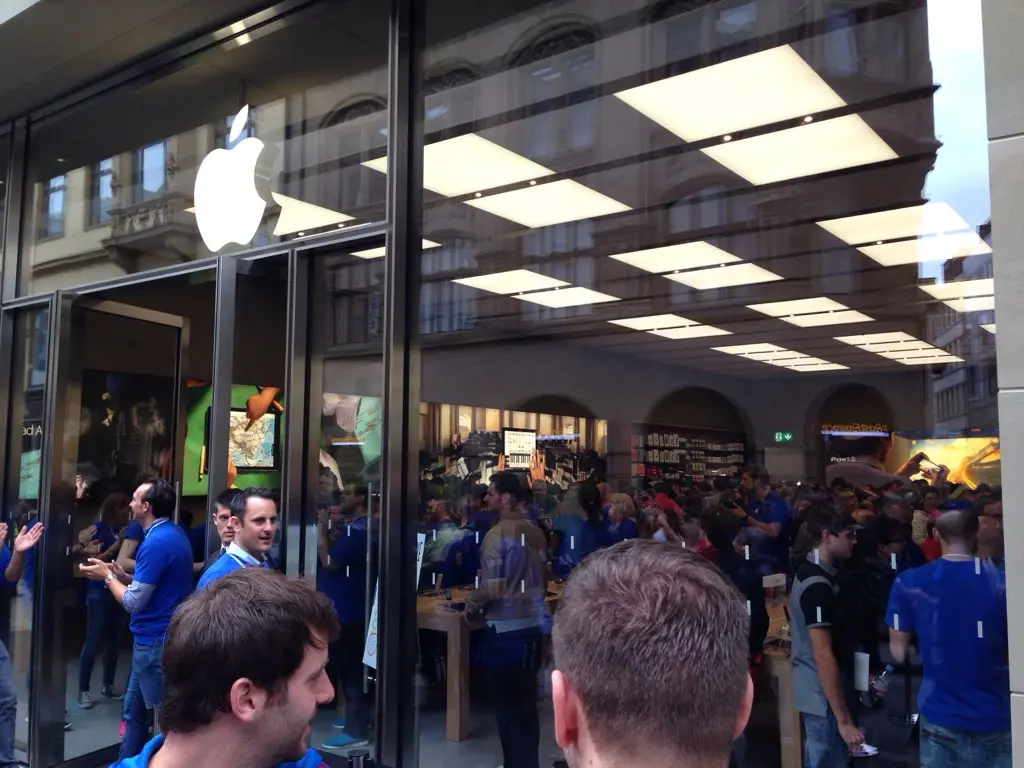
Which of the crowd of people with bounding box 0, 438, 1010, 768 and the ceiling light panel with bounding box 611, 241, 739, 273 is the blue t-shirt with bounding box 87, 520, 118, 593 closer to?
the crowd of people with bounding box 0, 438, 1010, 768

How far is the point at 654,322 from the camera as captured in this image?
10117 mm

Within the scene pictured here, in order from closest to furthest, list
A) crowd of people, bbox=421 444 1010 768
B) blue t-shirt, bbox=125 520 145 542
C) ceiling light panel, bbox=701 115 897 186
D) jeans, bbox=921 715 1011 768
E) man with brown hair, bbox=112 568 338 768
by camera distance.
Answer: man with brown hair, bbox=112 568 338 768
jeans, bbox=921 715 1011 768
crowd of people, bbox=421 444 1010 768
ceiling light panel, bbox=701 115 897 186
blue t-shirt, bbox=125 520 145 542

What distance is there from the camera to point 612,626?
1.06m

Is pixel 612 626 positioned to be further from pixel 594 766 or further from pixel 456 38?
pixel 456 38

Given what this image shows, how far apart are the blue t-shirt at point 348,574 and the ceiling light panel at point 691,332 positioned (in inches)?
262

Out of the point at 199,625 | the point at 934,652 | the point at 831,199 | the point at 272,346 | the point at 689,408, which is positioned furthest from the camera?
the point at 689,408

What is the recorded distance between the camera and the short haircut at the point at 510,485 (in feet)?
23.3

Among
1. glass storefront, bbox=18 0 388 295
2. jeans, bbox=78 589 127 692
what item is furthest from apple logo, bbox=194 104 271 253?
jeans, bbox=78 589 127 692

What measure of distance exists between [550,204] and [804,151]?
85.0 inches

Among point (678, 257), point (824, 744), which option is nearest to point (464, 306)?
point (678, 257)

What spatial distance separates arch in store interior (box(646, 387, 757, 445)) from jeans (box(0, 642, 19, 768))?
22.4 feet

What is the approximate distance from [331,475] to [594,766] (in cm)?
318

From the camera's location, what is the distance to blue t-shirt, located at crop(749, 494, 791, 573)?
5209 millimetres

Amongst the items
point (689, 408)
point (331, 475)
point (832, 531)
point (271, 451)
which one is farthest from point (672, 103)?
point (689, 408)
